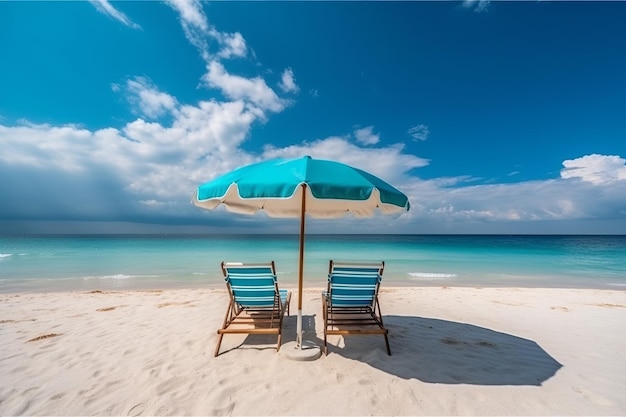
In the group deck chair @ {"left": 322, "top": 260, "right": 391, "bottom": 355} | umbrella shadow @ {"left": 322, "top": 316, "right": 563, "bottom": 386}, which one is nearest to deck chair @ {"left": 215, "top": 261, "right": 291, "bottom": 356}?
deck chair @ {"left": 322, "top": 260, "right": 391, "bottom": 355}

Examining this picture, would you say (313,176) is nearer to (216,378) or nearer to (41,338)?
(216,378)

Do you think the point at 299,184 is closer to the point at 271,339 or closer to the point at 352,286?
the point at 352,286

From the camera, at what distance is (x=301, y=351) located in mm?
3520

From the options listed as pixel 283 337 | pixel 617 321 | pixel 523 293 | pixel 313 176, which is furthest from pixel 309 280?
pixel 313 176

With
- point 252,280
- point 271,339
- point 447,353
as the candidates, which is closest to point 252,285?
point 252,280

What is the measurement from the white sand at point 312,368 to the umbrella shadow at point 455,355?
0.02 meters

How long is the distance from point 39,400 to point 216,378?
58.7 inches

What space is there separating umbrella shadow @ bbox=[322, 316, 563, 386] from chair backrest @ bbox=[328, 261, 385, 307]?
0.63m

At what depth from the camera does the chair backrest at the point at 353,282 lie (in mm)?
3652

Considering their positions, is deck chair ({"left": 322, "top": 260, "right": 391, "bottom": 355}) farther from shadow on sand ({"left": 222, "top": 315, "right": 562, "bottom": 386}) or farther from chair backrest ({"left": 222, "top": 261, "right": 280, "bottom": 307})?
chair backrest ({"left": 222, "top": 261, "right": 280, "bottom": 307})

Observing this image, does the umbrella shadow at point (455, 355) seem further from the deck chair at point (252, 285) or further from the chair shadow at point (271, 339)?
the deck chair at point (252, 285)

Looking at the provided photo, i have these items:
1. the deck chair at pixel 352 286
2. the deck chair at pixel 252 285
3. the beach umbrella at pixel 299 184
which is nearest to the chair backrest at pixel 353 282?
the deck chair at pixel 352 286

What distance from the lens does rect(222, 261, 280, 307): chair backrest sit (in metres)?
3.64

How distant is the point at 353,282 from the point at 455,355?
155 cm
